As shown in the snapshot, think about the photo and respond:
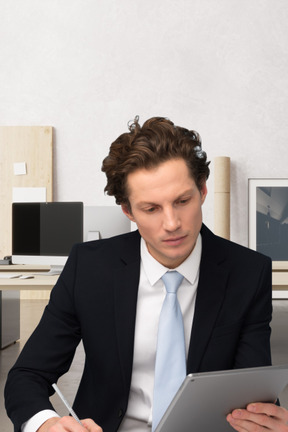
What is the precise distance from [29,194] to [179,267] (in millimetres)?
6865

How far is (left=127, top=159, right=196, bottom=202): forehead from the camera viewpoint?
1.28 m

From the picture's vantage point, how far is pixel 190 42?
324 inches

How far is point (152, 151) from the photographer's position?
1300mm

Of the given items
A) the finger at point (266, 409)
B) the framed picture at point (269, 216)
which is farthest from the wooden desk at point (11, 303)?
the framed picture at point (269, 216)

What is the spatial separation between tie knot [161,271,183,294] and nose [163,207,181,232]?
0.19 meters

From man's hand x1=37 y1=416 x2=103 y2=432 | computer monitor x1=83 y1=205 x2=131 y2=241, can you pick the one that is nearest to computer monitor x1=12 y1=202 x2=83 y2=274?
computer monitor x1=83 y1=205 x2=131 y2=241

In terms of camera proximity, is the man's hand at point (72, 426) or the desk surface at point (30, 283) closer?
the man's hand at point (72, 426)

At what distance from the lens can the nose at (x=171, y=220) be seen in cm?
125

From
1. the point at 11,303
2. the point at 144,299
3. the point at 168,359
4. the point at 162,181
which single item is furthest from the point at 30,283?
the point at 162,181

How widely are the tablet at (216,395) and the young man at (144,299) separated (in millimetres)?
219

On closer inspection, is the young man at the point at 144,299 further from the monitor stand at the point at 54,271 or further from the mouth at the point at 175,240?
the monitor stand at the point at 54,271

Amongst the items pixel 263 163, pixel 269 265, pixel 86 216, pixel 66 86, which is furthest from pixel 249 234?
pixel 269 265

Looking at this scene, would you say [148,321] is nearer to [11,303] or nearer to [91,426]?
[91,426]

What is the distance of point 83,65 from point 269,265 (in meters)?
7.22
